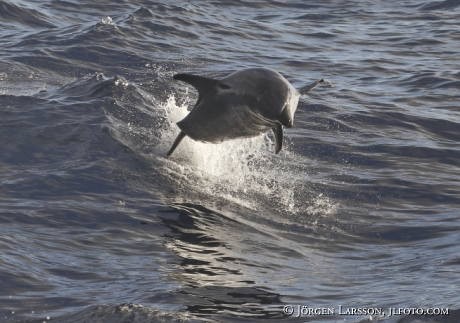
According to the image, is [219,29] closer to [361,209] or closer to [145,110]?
[145,110]

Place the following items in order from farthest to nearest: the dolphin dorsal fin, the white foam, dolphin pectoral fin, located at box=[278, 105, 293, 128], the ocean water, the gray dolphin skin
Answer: the white foam → the dolphin dorsal fin → the gray dolphin skin → dolphin pectoral fin, located at box=[278, 105, 293, 128] → the ocean water

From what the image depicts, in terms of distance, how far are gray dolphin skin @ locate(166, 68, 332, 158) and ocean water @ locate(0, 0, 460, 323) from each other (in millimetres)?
1141

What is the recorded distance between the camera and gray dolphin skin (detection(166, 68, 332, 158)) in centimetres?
937

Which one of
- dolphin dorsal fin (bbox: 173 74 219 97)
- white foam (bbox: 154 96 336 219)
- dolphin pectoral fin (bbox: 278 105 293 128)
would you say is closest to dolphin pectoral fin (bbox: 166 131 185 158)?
white foam (bbox: 154 96 336 219)

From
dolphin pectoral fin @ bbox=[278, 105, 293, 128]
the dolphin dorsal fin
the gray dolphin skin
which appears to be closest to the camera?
dolphin pectoral fin @ bbox=[278, 105, 293, 128]

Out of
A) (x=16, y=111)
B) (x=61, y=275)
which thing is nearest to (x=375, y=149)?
(x=16, y=111)

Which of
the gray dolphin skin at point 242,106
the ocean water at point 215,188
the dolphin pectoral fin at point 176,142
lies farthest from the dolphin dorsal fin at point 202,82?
the ocean water at point 215,188

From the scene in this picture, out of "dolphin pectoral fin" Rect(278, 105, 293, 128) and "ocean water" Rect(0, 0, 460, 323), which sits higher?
"dolphin pectoral fin" Rect(278, 105, 293, 128)

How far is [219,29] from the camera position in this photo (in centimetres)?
2516

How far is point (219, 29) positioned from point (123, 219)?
15955 mm

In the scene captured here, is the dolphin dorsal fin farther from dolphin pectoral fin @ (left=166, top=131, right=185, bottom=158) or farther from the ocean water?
the ocean water

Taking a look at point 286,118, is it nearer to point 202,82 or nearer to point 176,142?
point 202,82

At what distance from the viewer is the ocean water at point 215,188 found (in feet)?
25.9

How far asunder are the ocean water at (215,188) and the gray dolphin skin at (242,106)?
3.74 feet
